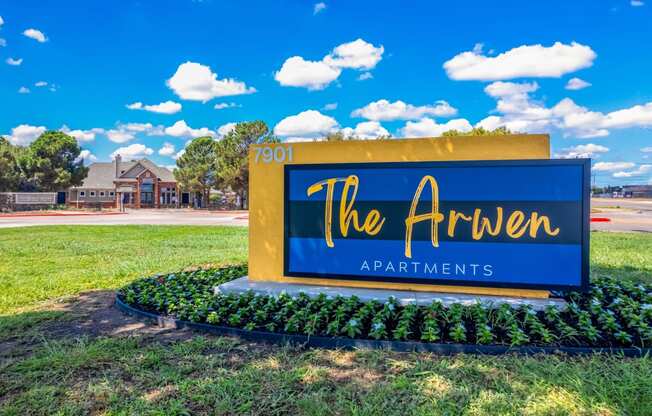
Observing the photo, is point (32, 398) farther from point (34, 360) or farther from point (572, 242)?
point (572, 242)

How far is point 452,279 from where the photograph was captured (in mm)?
5273

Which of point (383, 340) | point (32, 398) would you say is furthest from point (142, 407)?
point (383, 340)

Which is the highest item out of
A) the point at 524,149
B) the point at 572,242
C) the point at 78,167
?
the point at 78,167

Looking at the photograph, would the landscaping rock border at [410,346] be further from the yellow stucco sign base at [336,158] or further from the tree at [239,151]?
the tree at [239,151]

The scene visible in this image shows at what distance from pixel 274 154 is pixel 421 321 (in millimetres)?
3292

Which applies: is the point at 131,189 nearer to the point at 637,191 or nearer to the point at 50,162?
the point at 50,162

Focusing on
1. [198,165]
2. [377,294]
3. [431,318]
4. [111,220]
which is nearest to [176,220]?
[111,220]

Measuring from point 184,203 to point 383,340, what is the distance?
55.1m

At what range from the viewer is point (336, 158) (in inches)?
233

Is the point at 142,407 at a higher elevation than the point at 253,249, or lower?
lower

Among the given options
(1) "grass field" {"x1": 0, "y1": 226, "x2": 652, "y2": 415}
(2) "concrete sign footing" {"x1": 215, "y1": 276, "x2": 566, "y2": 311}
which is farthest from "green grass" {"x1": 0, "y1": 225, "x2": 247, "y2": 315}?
(2) "concrete sign footing" {"x1": 215, "y1": 276, "x2": 566, "y2": 311}

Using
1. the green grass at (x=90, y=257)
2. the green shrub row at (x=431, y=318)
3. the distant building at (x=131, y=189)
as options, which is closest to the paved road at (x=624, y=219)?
the green shrub row at (x=431, y=318)

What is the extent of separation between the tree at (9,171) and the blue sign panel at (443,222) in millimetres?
49510

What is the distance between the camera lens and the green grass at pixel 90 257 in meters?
6.88
